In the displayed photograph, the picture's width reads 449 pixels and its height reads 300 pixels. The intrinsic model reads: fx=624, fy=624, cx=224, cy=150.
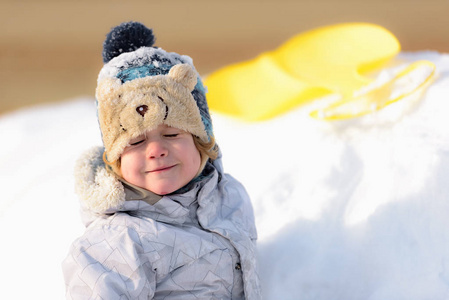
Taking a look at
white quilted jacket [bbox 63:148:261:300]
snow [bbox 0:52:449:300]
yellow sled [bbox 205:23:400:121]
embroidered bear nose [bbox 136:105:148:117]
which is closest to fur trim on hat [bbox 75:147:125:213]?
white quilted jacket [bbox 63:148:261:300]

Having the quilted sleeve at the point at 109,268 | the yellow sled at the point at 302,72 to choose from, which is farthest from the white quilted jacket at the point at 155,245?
the yellow sled at the point at 302,72

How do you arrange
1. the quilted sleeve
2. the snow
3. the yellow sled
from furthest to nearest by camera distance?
the yellow sled < the snow < the quilted sleeve

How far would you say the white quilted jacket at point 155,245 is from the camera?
3.15 feet

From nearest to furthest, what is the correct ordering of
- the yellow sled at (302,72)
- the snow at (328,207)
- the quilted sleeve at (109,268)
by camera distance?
the quilted sleeve at (109,268) < the snow at (328,207) < the yellow sled at (302,72)

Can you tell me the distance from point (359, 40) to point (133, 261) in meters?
1.32

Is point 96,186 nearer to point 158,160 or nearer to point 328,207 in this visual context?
point 158,160

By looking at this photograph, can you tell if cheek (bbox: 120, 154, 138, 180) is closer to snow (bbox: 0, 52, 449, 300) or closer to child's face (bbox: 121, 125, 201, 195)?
child's face (bbox: 121, 125, 201, 195)

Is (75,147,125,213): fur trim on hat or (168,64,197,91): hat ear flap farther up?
(168,64,197,91): hat ear flap

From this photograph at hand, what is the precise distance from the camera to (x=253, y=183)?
1.48m

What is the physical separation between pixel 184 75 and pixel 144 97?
0.08 meters

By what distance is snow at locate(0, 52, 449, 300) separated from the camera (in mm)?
1209

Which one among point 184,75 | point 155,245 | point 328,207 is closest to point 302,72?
point 328,207

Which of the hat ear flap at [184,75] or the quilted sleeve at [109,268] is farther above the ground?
the hat ear flap at [184,75]

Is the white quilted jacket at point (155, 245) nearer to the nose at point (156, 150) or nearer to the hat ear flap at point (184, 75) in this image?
the nose at point (156, 150)
